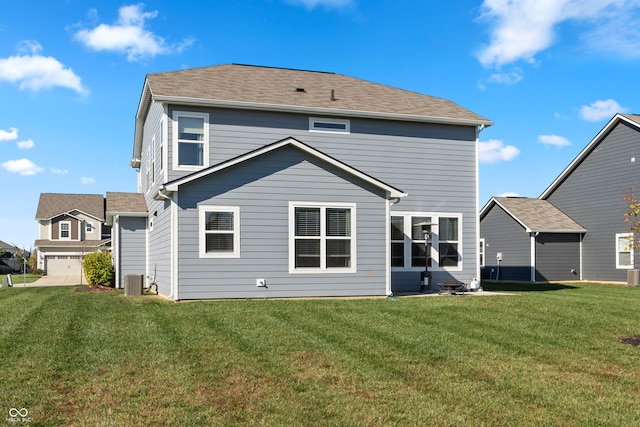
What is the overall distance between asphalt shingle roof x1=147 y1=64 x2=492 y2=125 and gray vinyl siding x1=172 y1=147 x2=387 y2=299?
113 inches

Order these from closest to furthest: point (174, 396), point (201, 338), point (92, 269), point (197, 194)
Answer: point (174, 396)
point (201, 338)
point (197, 194)
point (92, 269)

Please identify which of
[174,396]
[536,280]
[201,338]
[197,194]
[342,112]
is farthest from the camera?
[536,280]

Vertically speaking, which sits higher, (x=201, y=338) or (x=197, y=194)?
(x=197, y=194)

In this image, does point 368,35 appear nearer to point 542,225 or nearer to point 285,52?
point 285,52

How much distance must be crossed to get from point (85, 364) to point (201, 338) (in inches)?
83.2

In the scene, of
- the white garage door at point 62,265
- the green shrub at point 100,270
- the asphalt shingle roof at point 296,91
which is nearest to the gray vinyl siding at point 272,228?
the asphalt shingle roof at point 296,91

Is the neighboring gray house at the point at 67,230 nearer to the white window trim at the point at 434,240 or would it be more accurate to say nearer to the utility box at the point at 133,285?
the utility box at the point at 133,285

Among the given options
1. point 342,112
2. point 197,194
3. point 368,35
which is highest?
point 368,35

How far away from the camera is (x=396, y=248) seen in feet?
59.9

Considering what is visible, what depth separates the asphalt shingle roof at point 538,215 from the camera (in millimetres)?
26672

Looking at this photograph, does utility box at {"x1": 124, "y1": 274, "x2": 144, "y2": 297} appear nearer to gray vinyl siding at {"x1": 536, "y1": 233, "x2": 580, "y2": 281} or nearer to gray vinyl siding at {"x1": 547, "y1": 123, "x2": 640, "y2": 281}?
gray vinyl siding at {"x1": 536, "y1": 233, "x2": 580, "y2": 281}

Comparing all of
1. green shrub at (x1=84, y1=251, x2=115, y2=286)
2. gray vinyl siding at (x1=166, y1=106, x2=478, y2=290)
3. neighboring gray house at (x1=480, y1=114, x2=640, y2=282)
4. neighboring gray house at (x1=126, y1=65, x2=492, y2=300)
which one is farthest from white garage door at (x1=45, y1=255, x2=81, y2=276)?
gray vinyl siding at (x1=166, y1=106, x2=478, y2=290)

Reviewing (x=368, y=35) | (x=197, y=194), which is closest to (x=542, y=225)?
(x=368, y=35)

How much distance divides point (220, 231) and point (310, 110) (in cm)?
503
